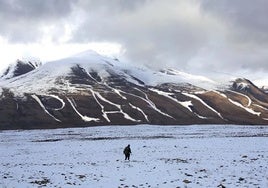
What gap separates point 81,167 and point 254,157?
15.1 m

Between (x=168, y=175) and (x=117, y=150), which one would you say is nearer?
(x=168, y=175)

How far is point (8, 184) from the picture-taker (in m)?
26.2

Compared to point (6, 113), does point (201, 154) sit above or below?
below

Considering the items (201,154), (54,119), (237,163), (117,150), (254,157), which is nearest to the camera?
(237,163)

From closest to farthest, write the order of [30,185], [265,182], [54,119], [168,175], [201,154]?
[265,182], [30,185], [168,175], [201,154], [54,119]

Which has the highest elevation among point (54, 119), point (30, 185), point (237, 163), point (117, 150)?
point (54, 119)

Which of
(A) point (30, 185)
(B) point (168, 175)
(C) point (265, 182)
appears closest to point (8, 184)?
(A) point (30, 185)

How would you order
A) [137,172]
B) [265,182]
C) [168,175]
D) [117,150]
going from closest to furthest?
[265,182], [168,175], [137,172], [117,150]

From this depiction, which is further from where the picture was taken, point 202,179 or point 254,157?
point 254,157

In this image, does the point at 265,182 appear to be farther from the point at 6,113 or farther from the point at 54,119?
the point at 6,113

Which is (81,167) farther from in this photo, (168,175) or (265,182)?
(265,182)

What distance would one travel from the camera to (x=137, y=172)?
30.0 metres

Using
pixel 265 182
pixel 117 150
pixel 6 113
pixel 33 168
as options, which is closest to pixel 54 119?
pixel 6 113

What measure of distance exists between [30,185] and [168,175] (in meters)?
9.18
